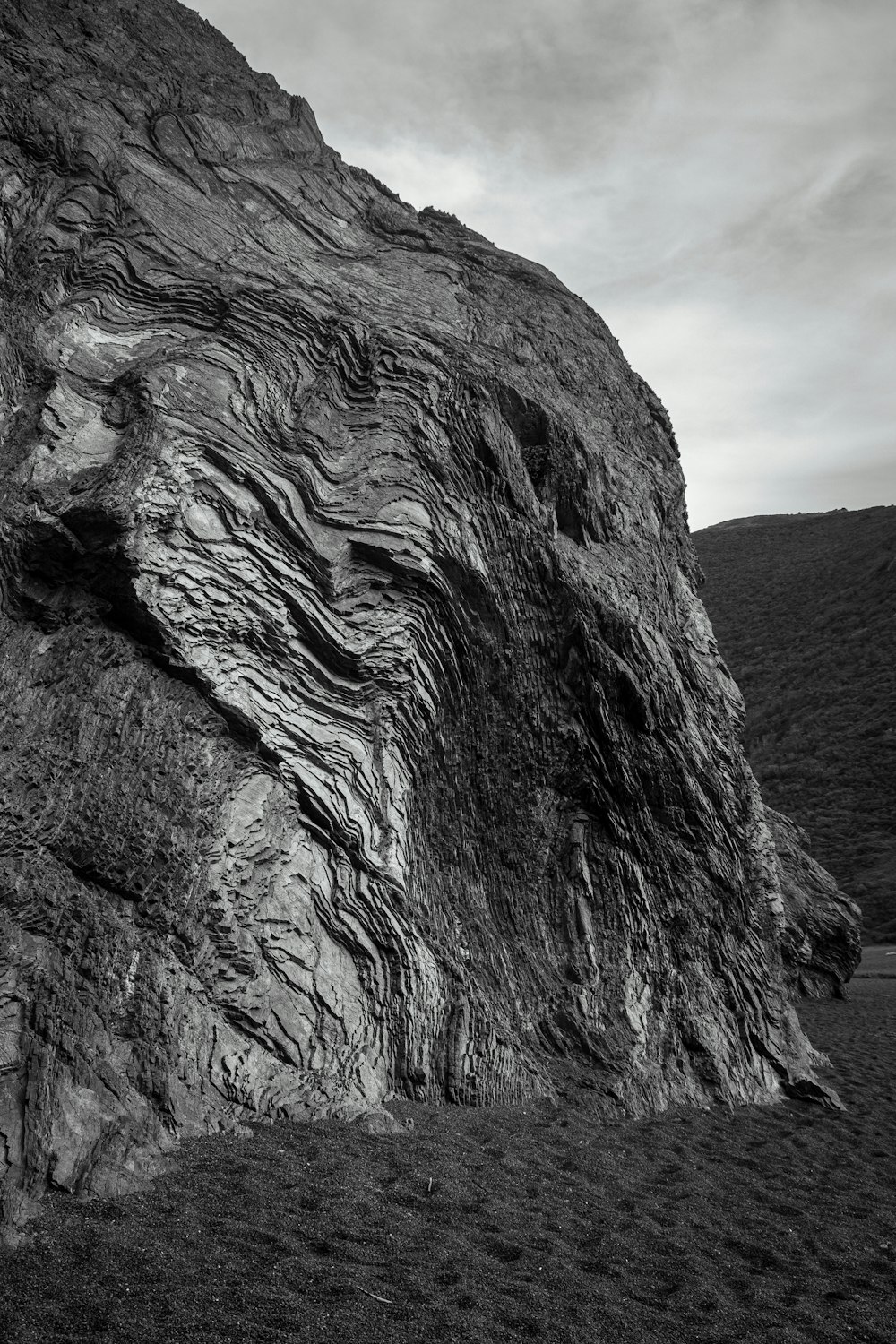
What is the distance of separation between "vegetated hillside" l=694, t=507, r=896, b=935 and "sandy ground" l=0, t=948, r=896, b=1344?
2683 centimetres

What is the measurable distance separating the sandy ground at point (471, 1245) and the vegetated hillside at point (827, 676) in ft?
88.0

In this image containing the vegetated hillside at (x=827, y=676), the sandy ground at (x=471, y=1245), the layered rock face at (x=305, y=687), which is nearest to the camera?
the sandy ground at (x=471, y=1245)

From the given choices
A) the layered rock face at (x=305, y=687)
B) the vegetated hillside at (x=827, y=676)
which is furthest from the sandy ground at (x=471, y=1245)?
the vegetated hillside at (x=827, y=676)

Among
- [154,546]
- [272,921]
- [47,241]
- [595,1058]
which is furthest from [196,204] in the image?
[595,1058]

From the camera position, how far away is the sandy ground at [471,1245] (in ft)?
15.1

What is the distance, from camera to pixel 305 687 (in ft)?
28.6

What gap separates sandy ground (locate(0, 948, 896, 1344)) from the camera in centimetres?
459

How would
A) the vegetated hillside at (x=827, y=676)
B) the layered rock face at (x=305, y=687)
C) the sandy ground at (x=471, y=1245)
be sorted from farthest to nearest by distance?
the vegetated hillside at (x=827, y=676)
the layered rock face at (x=305, y=687)
the sandy ground at (x=471, y=1245)

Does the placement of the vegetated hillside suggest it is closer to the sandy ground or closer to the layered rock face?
the layered rock face

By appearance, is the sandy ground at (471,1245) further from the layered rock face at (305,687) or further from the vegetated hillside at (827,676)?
the vegetated hillside at (827,676)

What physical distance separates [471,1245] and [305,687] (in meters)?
5.03

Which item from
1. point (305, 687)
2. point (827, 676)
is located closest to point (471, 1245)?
point (305, 687)

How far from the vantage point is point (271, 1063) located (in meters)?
7.37

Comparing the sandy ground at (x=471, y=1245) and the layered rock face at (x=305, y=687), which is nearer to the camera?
the sandy ground at (x=471, y=1245)
